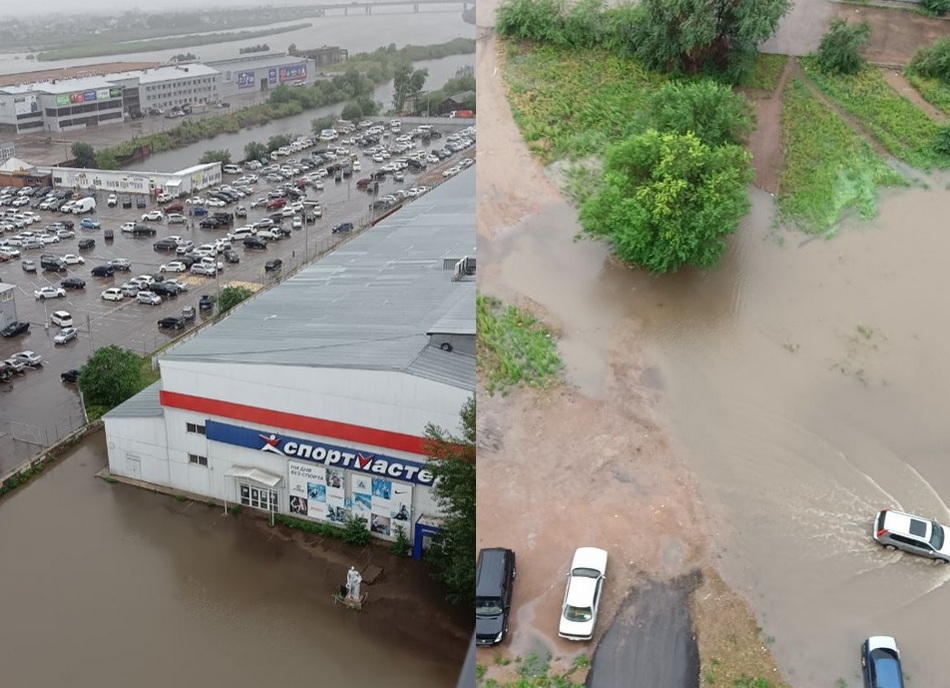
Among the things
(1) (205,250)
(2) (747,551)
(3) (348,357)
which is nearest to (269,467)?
(3) (348,357)

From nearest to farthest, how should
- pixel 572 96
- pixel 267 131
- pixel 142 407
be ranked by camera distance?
pixel 572 96 → pixel 142 407 → pixel 267 131

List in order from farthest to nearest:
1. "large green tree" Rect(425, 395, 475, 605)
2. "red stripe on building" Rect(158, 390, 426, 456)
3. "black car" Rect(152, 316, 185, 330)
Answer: "black car" Rect(152, 316, 185, 330), "red stripe on building" Rect(158, 390, 426, 456), "large green tree" Rect(425, 395, 475, 605)

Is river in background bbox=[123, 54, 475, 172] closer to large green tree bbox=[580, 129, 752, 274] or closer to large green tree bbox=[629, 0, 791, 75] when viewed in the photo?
large green tree bbox=[629, 0, 791, 75]

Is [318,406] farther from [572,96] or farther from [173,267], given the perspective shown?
[173,267]

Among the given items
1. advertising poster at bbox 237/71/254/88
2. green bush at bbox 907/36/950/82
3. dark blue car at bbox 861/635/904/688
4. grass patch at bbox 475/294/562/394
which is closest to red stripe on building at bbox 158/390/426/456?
grass patch at bbox 475/294/562/394

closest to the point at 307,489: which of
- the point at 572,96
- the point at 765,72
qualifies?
the point at 572,96

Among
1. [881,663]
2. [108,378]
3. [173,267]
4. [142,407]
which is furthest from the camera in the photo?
[173,267]

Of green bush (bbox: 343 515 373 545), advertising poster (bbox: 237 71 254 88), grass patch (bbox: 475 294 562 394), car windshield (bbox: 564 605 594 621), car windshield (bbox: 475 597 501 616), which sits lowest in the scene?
green bush (bbox: 343 515 373 545)

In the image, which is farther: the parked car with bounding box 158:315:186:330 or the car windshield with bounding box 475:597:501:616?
the parked car with bounding box 158:315:186:330
